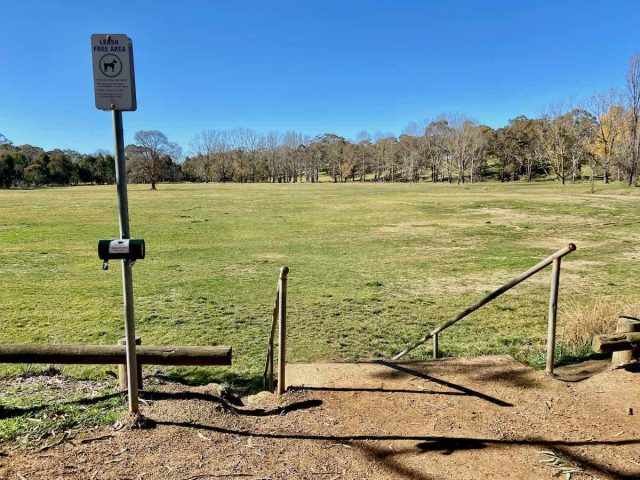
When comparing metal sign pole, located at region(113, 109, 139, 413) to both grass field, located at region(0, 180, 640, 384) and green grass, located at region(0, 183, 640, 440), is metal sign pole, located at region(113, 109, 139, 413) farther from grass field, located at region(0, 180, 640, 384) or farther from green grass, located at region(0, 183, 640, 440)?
grass field, located at region(0, 180, 640, 384)

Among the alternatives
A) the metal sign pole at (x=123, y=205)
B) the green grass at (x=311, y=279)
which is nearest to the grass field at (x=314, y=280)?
the green grass at (x=311, y=279)

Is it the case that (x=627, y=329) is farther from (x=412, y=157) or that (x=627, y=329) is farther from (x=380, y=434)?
(x=412, y=157)

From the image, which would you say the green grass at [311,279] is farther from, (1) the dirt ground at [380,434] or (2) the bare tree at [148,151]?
(2) the bare tree at [148,151]

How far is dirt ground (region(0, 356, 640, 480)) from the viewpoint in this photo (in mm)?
3088

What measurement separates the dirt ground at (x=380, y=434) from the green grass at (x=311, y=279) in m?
2.03

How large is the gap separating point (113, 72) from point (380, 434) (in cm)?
334

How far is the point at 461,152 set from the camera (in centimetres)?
8306

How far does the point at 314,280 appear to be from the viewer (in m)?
13.7

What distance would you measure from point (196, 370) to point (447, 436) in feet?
14.6

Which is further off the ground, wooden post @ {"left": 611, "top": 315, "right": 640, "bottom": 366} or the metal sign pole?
the metal sign pole

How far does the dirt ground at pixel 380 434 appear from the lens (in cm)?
309

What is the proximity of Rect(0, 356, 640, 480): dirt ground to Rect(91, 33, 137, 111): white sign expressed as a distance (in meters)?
2.46

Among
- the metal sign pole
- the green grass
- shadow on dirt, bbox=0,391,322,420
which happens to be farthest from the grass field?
the metal sign pole

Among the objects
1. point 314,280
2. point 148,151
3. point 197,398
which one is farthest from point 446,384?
point 148,151
